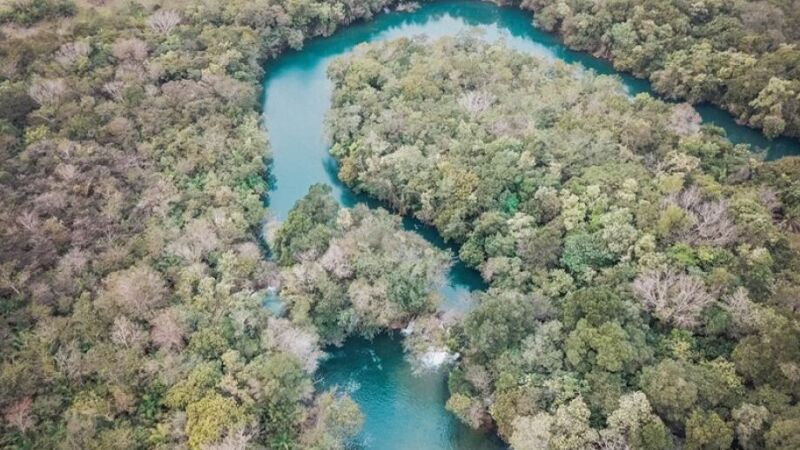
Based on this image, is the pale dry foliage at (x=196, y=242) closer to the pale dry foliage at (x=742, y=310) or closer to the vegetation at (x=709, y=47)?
the pale dry foliage at (x=742, y=310)

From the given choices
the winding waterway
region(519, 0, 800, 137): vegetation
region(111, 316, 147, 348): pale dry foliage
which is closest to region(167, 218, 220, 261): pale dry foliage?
region(111, 316, 147, 348): pale dry foliage

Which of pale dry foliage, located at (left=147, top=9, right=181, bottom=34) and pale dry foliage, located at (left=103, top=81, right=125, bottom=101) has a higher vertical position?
pale dry foliage, located at (left=147, top=9, right=181, bottom=34)

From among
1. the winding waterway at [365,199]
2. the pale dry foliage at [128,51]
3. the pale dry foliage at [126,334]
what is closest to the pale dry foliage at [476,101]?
the winding waterway at [365,199]

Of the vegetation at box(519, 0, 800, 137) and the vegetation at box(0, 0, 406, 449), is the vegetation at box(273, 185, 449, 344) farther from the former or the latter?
the vegetation at box(519, 0, 800, 137)

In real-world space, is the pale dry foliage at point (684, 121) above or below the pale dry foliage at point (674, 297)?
above

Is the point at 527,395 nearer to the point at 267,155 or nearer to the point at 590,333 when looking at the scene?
the point at 590,333

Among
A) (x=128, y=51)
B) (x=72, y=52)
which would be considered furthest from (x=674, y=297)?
(x=72, y=52)

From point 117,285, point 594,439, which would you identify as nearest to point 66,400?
point 117,285
